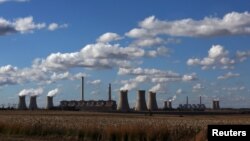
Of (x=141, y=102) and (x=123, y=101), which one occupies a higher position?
(x=123, y=101)

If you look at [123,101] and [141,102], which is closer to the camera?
[123,101]

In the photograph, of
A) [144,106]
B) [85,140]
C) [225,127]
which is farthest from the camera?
[144,106]

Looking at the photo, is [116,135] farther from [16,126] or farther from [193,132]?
[16,126]

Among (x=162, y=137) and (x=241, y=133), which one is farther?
(x=162, y=137)

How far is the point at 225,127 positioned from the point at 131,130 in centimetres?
1710

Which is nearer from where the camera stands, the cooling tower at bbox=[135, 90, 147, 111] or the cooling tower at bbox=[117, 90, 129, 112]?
the cooling tower at bbox=[117, 90, 129, 112]

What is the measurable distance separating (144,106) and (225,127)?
178670mm

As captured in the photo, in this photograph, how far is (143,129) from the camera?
100 feet

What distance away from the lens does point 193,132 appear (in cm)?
3244

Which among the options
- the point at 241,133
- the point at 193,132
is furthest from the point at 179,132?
the point at 241,133

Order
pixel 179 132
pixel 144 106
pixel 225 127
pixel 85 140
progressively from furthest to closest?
1. pixel 144 106
2. pixel 179 132
3. pixel 85 140
4. pixel 225 127

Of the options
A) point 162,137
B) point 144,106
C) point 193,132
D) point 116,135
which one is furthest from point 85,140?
point 144,106

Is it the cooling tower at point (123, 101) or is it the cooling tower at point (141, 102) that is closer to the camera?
the cooling tower at point (123, 101)

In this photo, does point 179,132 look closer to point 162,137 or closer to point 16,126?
point 162,137
